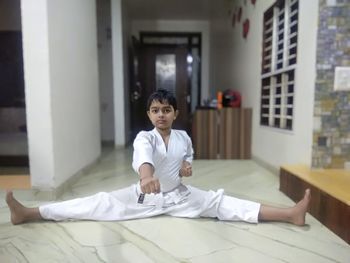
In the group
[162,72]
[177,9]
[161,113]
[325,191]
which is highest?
[177,9]

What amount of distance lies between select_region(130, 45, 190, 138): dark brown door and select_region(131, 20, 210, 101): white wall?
1.23 feet

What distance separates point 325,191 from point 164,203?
78 centimetres

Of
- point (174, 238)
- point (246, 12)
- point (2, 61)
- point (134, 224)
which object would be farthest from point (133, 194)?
point (246, 12)

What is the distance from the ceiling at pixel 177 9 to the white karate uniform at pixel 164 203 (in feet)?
12.3

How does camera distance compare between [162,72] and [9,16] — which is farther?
[162,72]

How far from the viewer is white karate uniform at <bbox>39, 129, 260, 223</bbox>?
142 centimetres

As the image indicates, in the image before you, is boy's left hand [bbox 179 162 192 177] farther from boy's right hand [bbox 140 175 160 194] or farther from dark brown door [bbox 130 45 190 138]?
dark brown door [bbox 130 45 190 138]

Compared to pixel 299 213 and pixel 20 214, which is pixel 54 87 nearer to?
pixel 20 214

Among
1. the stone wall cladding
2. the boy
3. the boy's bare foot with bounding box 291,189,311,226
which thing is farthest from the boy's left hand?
the stone wall cladding

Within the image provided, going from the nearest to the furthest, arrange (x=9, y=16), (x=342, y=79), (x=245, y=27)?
(x=342, y=79)
(x=9, y=16)
(x=245, y=27)

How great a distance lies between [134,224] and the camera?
4.68 feet

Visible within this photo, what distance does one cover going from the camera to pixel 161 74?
18.5 ft

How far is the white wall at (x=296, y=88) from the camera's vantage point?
1.92m

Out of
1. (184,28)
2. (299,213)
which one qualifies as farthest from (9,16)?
(184,28)
